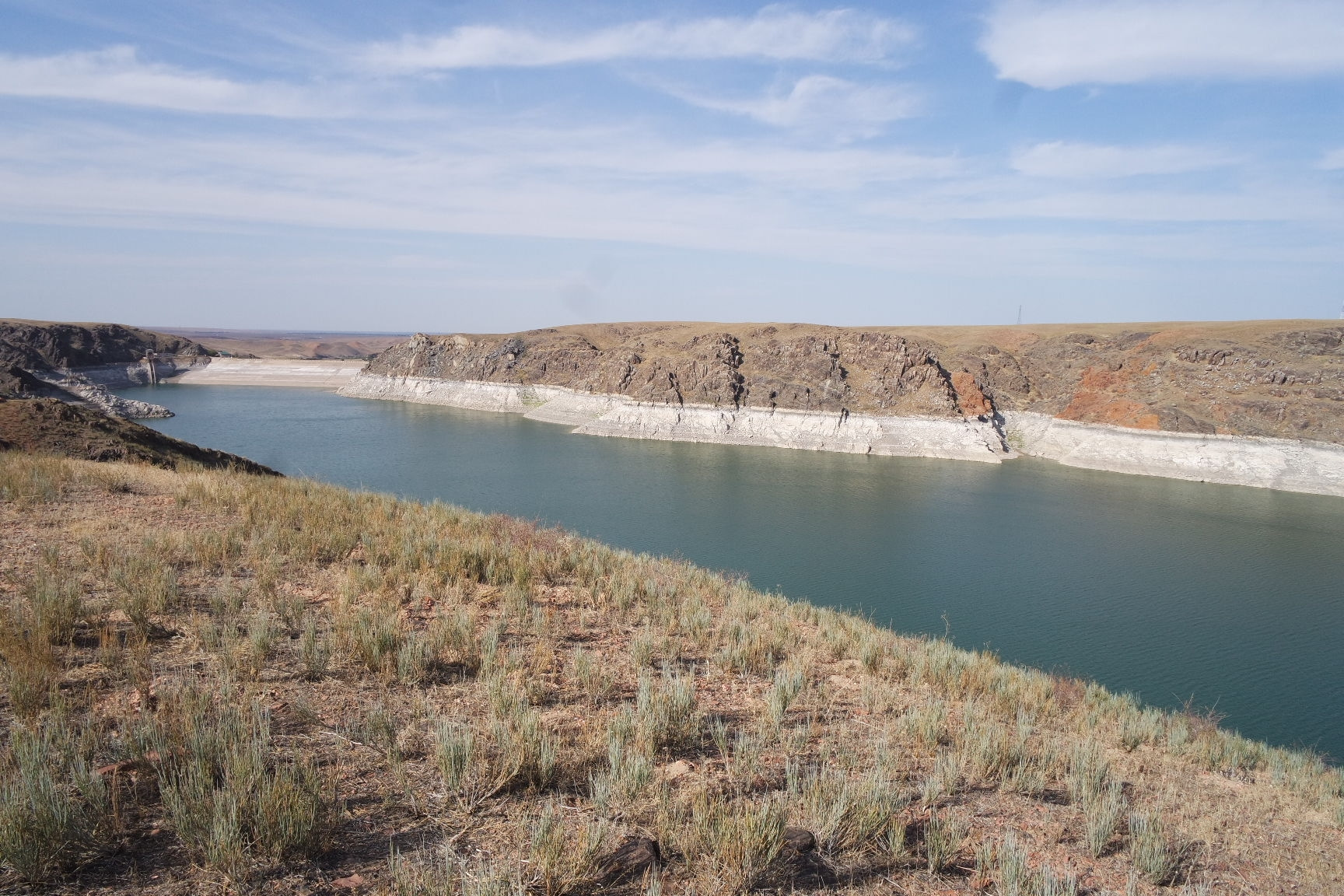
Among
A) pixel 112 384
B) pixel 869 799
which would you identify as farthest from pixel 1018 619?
pixel 112 384

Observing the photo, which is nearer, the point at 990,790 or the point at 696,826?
the point at 696,826

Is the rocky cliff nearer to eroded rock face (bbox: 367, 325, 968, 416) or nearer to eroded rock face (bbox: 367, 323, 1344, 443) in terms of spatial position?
eroded rock face (bbox: 367, 323, 1344, 443)

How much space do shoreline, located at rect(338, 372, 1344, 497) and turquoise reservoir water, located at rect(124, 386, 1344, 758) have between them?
1518mm

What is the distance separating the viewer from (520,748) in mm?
3686

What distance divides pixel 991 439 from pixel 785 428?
13.7 m

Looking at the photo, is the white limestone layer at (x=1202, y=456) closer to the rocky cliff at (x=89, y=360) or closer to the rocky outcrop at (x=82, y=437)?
the rocky outcrop at (x=82, y=437)

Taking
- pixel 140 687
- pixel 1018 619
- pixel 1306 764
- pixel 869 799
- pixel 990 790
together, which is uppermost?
pixel 140 687

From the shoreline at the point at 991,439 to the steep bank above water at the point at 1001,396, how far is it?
89 mm

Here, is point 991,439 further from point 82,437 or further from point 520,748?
point 520,748

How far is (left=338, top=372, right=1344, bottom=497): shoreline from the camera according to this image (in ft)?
127

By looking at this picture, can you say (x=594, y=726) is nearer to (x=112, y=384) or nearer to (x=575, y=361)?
(x=575, y=361)

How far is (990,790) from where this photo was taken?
4.54 metres

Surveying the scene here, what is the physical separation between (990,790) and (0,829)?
506cm

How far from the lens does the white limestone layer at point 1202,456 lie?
124 ft
